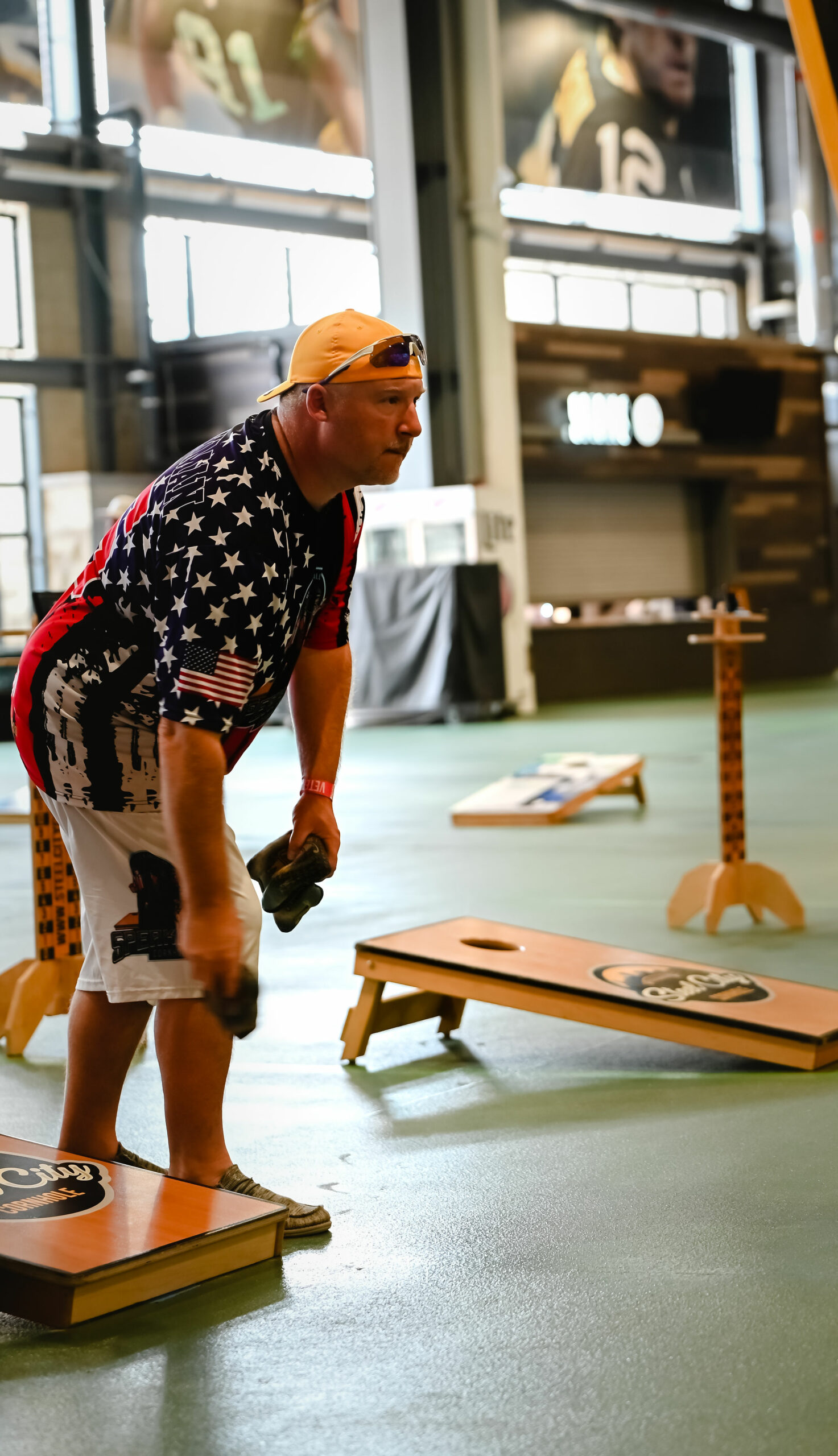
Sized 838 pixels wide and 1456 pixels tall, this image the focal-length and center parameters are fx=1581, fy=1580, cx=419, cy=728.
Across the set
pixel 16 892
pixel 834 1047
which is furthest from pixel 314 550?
pixel 16 892

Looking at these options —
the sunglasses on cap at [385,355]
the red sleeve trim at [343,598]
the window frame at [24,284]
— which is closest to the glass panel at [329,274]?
the window frame at [24,284]

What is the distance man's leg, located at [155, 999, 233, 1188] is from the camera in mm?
2537

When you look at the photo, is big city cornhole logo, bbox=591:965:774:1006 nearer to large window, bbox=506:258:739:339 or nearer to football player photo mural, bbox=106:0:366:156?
football player photo mural, bbox=106:0:366:156

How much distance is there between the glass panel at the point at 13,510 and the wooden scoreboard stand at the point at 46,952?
15161mm

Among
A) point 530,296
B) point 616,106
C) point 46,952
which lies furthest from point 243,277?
point 46,952

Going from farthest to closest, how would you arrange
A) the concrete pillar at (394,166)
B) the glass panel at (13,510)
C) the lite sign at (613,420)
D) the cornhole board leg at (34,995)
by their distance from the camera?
the lite sign at (613,420) < the glass panel at (13,510) < the concrete pillar at (394,166) < the cornhole board leg at (34,995)

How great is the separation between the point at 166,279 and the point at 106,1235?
1887 centimetres

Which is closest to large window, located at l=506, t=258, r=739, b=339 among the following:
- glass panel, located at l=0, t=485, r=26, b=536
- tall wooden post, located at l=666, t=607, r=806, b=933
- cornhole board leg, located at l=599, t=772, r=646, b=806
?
glass panel, located at l=0, t=485, r=26, b=536

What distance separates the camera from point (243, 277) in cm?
2048

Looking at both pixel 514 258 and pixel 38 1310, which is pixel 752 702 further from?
pixel 38 1310

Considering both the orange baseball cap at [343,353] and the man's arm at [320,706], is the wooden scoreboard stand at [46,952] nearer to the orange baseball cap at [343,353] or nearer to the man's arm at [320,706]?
the man's arm at [320,706]

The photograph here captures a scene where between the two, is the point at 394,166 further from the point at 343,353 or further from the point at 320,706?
the point at 343,353

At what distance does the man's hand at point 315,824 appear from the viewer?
2564mm

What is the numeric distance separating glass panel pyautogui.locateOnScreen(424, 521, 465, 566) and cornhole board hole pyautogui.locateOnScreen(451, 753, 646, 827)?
7580 mm
